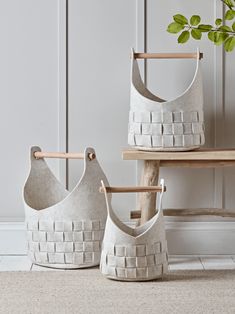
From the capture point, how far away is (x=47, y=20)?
10.9ft

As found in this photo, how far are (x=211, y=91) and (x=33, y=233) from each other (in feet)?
3.26

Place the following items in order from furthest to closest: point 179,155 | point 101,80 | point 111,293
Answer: point 101,80 → point 179,155 → point 111,293

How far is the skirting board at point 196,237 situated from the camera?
133 inches

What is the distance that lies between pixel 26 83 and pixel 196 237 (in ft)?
3.33

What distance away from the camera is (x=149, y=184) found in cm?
309

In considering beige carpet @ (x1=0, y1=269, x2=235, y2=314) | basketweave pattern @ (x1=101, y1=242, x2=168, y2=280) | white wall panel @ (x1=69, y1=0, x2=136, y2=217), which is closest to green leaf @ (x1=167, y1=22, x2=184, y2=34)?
white wall panel @ (x1=69, y1=0, x2=136, y2=217)

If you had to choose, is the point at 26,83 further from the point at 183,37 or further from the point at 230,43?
the point at 230,43

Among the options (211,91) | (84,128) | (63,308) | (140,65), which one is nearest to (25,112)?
(84,128)

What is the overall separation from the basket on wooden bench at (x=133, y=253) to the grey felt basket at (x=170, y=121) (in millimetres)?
250

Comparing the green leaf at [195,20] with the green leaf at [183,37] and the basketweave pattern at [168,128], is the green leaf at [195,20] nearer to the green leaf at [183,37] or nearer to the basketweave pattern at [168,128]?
the green leaf at [183,37]

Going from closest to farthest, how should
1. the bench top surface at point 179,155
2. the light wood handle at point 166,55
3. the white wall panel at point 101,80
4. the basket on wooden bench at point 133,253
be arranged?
the basket on wooden bench at point 133,253 < the bench top surface at point 179,155 < the light wood handle at point 166,55 < the white wall panel at point 101,80

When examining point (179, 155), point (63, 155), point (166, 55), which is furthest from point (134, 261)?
point (166, 55)

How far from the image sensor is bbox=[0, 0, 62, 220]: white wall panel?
10.9 feet

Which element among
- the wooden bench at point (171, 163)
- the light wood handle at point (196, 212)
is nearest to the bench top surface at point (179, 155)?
the wooden bench at point (171, 163)
